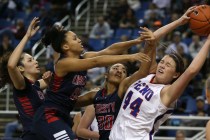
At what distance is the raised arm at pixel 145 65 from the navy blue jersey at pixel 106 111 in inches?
7.3

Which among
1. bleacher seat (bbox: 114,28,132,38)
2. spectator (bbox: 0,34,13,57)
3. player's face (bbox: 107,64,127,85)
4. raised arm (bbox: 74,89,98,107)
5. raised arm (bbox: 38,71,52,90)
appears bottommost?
spectator (bbox: 0,34,13,57)

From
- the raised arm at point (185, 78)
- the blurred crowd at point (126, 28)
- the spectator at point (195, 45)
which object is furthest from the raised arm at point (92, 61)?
the spectator at point (195, 45)

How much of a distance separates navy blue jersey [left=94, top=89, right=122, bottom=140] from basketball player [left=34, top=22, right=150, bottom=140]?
39 cm

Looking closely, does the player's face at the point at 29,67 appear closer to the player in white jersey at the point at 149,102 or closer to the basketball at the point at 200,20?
the player in white jersey at the point at 149,102

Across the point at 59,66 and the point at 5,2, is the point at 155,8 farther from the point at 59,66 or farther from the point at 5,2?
the point at 59,66

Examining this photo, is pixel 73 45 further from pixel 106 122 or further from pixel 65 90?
pixel 106 122

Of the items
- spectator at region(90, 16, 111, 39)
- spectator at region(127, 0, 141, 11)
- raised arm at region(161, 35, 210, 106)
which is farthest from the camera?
spectator at region(127, 0, 141, 11)

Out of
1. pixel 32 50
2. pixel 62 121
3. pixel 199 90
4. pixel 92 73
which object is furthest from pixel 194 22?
pixel 32 50

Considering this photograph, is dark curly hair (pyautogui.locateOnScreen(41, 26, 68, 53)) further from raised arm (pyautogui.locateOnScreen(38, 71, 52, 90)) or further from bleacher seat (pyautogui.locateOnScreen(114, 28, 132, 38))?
bleacher seat (pyautogui.locateOnScreen(114, 28, 132, 38))

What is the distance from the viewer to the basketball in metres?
5.96

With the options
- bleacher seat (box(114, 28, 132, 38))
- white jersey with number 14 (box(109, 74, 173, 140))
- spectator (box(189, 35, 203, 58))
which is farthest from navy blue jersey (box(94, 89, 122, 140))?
bleacher seat (box(114, 28, 132, 38))

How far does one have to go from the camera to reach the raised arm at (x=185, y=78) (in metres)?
5.12

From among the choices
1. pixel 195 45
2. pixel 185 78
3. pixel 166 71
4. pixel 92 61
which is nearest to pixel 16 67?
pixel 92 61

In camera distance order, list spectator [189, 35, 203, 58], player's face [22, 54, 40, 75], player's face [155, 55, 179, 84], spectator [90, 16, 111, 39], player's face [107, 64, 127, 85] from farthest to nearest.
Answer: spectator [90, 16, 111, 39], spectator [189, 35, 203, 58], player's face [22, 54, 40, 75], player's face [107, 64, 127, 85], player's face [155, 55, 179, 84]
